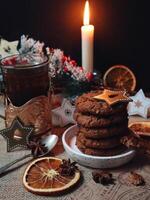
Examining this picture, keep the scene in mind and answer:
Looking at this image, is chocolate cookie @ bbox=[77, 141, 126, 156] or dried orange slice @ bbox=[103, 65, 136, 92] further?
dried orange slice @ bbox=[103, 65, 136, 92]

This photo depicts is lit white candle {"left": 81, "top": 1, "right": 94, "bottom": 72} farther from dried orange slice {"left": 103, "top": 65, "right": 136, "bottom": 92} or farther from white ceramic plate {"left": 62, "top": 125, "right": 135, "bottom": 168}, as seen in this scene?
white ceramic plate {"left": 62, "top": 125, "right": 135, "bottom": 168}

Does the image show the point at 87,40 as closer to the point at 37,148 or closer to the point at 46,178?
the point at 37,148

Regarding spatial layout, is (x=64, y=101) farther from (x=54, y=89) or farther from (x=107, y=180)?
(x=107, y=180)

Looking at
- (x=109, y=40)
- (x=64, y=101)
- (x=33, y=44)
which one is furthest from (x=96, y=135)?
(x=109, y=40)

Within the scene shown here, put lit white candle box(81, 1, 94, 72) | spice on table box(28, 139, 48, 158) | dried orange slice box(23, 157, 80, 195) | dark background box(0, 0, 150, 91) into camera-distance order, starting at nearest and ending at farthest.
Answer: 1. dried orange slice box(23, 157, 80, 195)
2. spice on table box(28, 139, 48, 158)
3. lit white candle box(81, 1, 94, 72)
4. dark background box(0, 0, 150, 91)

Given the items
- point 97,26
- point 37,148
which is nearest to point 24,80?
point 37,148

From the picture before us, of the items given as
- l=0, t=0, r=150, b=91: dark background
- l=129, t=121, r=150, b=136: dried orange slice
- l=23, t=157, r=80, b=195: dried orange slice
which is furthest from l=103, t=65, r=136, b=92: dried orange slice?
l=23, t=157, r=80, b=195: dried orange slice
